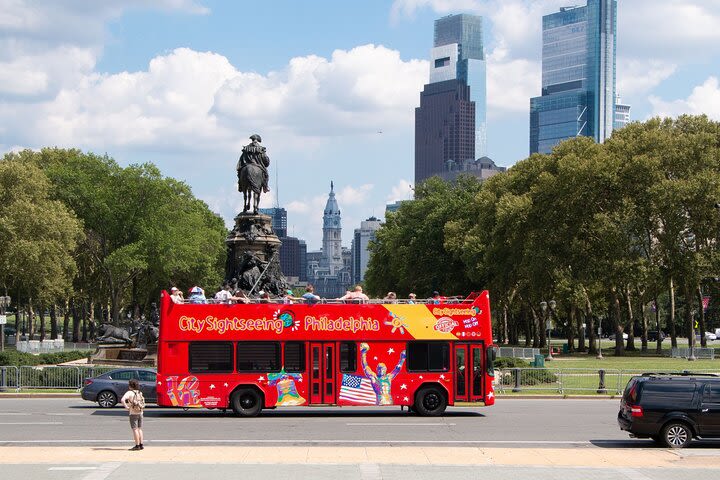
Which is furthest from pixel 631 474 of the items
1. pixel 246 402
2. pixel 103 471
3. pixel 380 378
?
pixel 246 402

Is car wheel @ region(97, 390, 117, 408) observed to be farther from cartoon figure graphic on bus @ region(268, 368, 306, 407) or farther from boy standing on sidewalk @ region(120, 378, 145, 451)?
boy standing on sidewalk @ region(120, 378, 145, 451)

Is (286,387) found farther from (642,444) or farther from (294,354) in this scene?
(642,444)

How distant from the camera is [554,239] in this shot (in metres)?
77.6

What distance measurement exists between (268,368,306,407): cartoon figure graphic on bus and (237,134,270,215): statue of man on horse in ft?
91.3

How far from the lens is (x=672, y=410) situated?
25594 mm

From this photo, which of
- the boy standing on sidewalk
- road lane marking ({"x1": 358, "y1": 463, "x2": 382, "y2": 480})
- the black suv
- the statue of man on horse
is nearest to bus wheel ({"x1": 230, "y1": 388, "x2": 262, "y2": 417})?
the boy standing on sidewalk

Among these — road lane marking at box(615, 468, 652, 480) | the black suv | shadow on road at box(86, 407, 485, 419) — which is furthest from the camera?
shadow on road at box(86, 407, 485, 419)

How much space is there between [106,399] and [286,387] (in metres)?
7.51

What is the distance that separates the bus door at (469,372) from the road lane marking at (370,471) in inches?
451

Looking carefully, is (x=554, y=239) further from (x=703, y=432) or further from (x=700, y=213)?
(x=703, y=432)

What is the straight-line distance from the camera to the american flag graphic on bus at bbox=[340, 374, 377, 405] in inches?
1296

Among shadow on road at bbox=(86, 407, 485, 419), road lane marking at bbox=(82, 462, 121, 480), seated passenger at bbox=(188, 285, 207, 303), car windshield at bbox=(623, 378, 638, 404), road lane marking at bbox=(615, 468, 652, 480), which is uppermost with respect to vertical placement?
seated passenger at bbox=(188, 285, 207, 303)

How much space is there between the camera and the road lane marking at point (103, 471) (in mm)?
20578

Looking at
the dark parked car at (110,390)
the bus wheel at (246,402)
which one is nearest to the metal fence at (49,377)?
the dark parked car at (110,390)
